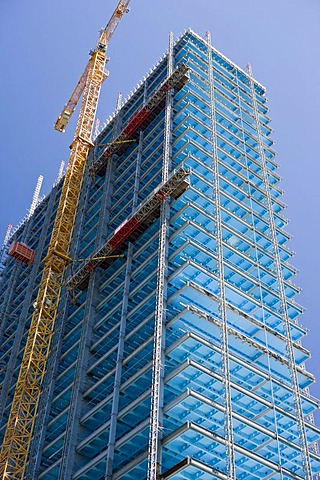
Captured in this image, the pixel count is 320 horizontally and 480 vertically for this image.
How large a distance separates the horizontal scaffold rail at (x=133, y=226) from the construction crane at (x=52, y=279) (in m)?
3.36

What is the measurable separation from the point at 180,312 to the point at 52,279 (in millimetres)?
25104

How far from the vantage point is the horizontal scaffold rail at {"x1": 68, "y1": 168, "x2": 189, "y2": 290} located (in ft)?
239

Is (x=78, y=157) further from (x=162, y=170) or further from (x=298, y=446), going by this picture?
(x=298, y=446)

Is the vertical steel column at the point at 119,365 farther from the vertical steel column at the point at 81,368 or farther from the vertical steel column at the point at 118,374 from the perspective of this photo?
the vertical steel column at the point at 81,368

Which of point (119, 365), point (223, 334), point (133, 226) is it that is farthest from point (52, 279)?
point (223, 334)

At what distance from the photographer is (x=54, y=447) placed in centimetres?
6869

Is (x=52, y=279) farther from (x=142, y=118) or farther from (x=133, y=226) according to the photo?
(x=142, y=118)

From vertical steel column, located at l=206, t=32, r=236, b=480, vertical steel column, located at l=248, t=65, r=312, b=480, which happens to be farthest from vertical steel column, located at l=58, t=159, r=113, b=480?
vertical steel column, located at l=248, t=65, r=312, b=480

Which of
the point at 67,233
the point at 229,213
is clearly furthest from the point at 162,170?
the point at 67,233

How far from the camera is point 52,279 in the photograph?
269 ft

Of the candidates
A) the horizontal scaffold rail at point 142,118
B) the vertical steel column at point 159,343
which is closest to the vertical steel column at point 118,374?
the vertical steel column at point 159,343

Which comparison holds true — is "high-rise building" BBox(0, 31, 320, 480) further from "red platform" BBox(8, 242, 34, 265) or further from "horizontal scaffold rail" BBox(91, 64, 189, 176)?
"red platform" BBox(8, 242, 34, 265)

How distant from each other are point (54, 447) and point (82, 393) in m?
5.90

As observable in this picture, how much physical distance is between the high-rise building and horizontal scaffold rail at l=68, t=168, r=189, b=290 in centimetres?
15
